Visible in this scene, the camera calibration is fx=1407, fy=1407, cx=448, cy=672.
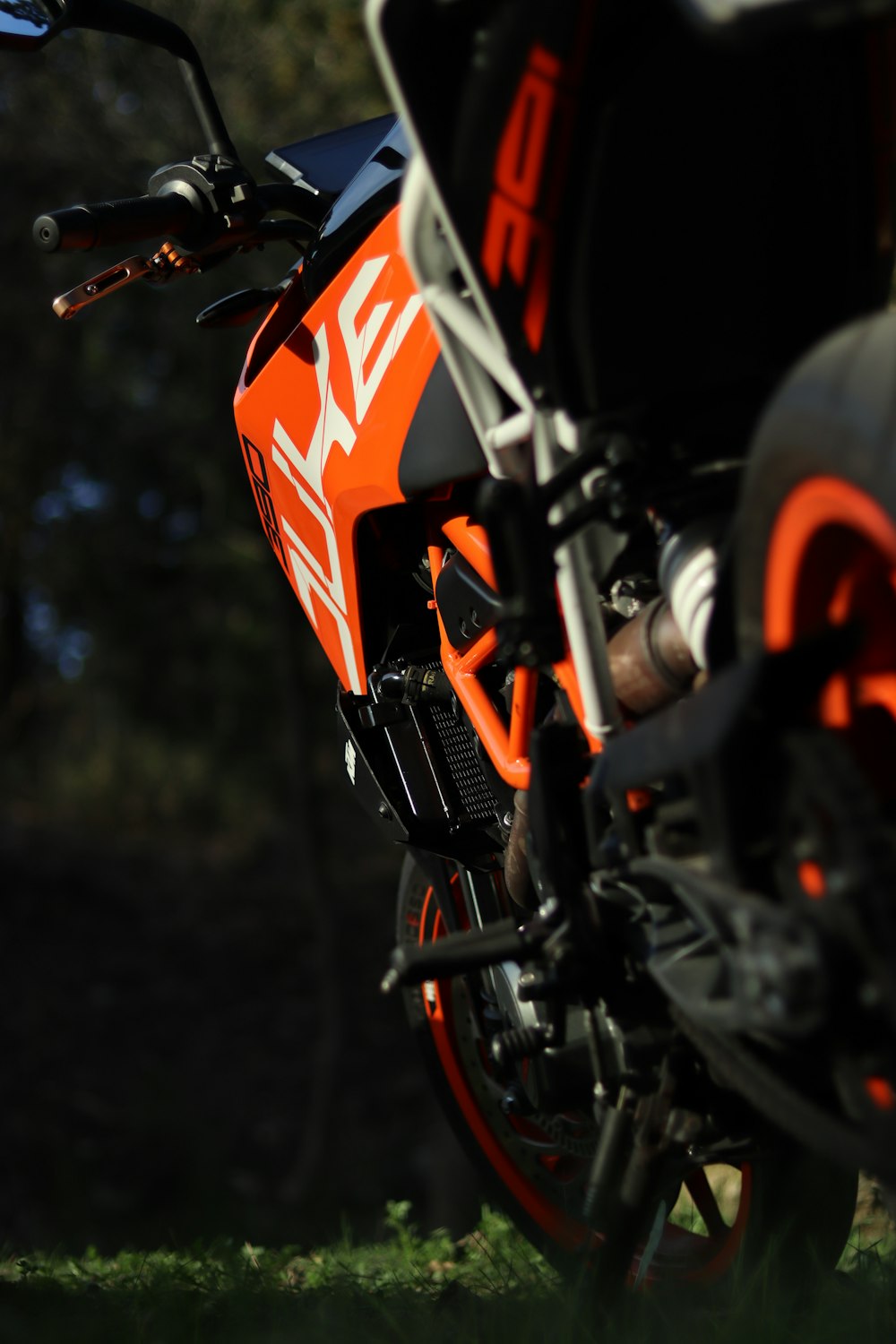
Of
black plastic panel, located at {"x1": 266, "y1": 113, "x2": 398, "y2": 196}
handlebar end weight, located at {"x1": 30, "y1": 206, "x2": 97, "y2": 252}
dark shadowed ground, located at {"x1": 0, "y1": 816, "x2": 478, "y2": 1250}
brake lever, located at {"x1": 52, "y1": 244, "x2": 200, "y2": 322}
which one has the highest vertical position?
black plastic panel, located at {"x1": 266, "y1": 113, "x2": 398, "y2": 196}

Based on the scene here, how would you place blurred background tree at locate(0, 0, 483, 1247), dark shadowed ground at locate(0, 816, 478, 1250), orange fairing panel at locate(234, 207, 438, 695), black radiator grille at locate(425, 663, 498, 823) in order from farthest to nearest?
dark shadowed ground at locate(0, 816, 478, 1250) < blurred background tree at locate(0, 0, 483, 1247) < black radiator grille at locate(425, 663, 498, 823) < orange fairing panel at locate(234, 207, 438, 695)

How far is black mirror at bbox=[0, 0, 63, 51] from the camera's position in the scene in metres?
2.14

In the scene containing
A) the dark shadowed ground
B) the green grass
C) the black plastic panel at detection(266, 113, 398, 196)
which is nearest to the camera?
the green grass

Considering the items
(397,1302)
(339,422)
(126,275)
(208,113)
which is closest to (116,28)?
(208,113)

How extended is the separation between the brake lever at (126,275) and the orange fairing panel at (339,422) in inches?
7.1

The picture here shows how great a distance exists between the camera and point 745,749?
1.36 metres

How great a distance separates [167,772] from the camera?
13266mm

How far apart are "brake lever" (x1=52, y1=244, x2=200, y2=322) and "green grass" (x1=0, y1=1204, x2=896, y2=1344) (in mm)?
1558

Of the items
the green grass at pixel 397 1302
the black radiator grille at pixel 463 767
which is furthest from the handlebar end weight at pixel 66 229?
the green grass at pixel 397 1302

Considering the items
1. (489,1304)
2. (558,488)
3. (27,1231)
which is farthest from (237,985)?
(558,488)

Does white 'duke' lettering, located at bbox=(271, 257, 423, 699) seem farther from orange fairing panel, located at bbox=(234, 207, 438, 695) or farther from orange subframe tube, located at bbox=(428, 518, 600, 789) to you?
orange subframe tube, located at bbox=(428, 518, 600, 789)

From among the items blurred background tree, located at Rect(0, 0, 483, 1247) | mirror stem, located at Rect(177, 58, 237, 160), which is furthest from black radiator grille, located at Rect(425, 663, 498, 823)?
blurred background tree, located at Rect(0, 0, 483, 1247)

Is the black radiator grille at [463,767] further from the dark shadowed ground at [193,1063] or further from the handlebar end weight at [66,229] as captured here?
the dark shadowed ground at [193,1063]

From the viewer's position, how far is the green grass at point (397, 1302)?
1.92 m
